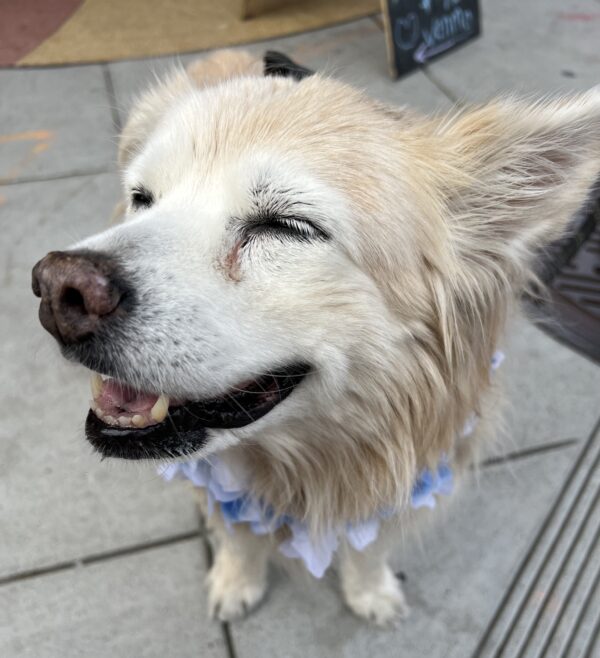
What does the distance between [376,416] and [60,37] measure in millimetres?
4656

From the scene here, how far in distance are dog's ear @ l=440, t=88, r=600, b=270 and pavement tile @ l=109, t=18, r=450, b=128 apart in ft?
8.82

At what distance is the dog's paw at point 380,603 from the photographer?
85.8 inches

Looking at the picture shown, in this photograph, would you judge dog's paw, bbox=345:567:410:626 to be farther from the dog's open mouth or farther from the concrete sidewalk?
the dog's open mouth

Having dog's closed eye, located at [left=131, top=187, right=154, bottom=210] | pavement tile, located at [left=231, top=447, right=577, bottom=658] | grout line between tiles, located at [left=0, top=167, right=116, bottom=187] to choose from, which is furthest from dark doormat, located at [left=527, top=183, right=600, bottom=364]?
grout line between tiles, located at [left=0, top=167, right=116, bottom=187]

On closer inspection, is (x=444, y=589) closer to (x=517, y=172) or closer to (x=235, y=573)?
(x=235, y=573)

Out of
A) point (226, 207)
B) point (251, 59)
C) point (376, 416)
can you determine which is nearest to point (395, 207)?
point (226, 207)

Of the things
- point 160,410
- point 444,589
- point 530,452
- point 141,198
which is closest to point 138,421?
point 160,410

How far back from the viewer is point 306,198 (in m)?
1.44

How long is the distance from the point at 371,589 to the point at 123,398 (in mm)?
1178

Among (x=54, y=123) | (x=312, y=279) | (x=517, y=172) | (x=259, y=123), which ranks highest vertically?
(x=259, y=123)

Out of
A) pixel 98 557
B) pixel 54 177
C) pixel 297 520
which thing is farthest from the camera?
pixel 54 177

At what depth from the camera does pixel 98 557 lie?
7.68ft

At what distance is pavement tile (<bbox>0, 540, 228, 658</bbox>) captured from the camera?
2150 mm

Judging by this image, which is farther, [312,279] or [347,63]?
[347,63]
